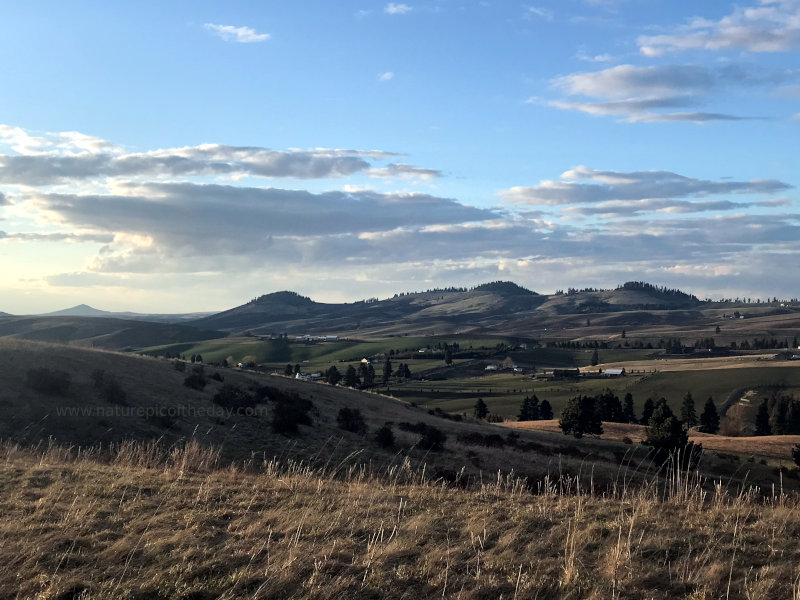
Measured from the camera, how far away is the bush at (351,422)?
128 ft

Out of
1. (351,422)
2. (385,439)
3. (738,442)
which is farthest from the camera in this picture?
(738,442)

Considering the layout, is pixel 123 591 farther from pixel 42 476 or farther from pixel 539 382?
pixel 539 382

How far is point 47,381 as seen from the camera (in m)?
32.1

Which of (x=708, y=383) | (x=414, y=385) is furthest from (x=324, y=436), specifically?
(x=708, y=383)

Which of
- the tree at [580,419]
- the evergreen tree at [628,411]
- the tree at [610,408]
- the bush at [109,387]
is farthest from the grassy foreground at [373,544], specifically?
the evergreen tree at [628,411]

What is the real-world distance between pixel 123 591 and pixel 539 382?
486 feet

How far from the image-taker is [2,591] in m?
6.87

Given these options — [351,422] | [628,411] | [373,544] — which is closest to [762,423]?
[628,411]

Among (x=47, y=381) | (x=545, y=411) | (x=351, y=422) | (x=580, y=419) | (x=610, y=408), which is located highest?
(x=47, y=381)

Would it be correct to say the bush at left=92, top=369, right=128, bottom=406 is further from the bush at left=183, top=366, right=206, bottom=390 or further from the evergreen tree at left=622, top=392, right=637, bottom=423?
the evergreen tree at left=622, top=392, right=637, bottom=423

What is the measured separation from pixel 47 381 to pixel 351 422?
17.9 metres

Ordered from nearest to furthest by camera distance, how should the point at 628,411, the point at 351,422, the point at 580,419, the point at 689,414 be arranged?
1. the point at 351,422
2. the point at 580,419
3. the point at 689,414
4. the point at 628,411

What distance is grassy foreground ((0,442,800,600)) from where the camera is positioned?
710 centimetres

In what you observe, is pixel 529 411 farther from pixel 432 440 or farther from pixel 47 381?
pixel 47 381
